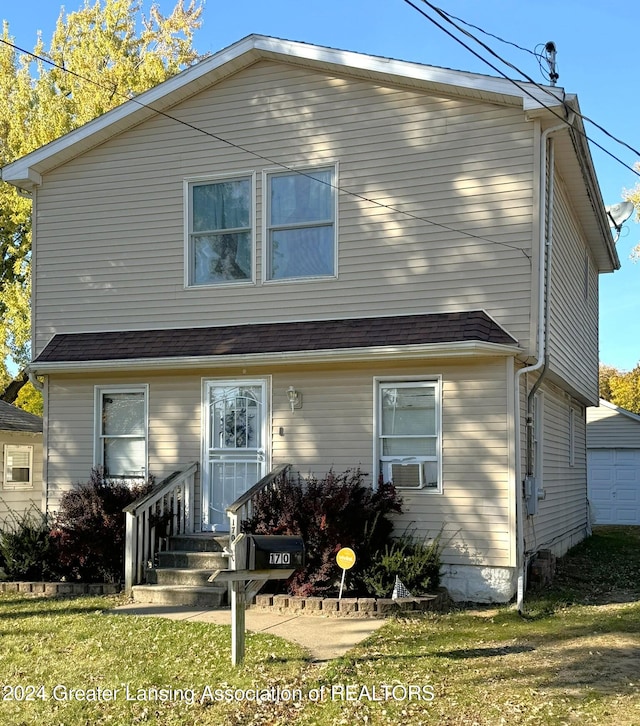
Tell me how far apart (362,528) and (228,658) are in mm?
3284

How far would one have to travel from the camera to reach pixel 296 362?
36.7ft

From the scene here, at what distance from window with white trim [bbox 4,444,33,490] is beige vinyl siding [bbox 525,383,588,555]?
11.2 metres

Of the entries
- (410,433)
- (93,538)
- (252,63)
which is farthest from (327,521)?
(252,63)

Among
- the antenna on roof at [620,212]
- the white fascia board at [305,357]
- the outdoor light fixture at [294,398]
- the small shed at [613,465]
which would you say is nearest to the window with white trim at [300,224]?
the white fascia board at [305,357]

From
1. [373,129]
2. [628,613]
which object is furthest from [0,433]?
[628,613]

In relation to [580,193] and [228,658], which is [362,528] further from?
[580,193]

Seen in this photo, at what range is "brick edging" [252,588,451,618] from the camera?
9.39 metres

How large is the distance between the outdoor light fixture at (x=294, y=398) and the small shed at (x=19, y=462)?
8.85m

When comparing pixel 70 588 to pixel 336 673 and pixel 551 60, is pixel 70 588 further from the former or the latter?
pixel 551 60

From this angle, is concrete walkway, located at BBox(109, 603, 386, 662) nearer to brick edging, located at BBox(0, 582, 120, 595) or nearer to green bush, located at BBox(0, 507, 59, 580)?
brick edging, located at BBox(0, 582, 120, 595)

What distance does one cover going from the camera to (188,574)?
1068 cm

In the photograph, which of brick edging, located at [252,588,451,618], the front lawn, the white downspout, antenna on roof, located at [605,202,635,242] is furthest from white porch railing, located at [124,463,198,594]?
antenna on roof, located at [605,202,635,242]

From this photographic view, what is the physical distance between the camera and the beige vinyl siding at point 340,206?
35.9ft

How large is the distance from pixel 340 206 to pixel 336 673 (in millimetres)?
6542
